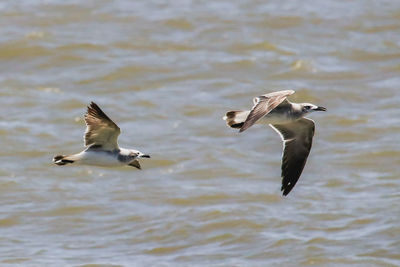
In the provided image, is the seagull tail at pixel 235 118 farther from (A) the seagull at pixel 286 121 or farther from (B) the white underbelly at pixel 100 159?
(B) the white underbelly at pixel 100 159

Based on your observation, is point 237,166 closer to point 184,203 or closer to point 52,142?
point 184,203

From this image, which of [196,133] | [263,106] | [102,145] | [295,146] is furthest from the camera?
[196,133]

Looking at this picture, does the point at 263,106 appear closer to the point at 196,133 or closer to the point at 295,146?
the point at 295,146

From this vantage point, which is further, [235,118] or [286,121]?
[286,121]

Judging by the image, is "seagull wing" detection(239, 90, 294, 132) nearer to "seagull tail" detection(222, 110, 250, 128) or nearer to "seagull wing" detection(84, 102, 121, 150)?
"seagull tail" detection(222, 110, 250, 128)

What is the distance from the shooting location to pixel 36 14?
24281 mm

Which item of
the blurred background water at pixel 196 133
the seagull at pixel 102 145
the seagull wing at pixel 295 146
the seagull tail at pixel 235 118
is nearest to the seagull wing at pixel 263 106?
the seagull tail at pixel 235 118

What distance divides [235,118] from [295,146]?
155 centimetres

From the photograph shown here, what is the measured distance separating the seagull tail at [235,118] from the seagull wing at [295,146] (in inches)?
55.8

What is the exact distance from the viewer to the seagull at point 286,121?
10055 mm

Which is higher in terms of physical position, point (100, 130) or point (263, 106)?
point (263, 106)

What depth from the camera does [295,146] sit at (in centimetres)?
1183

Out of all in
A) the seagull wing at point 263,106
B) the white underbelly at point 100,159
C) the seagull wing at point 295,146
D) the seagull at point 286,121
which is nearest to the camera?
the seagull wing at point 263,106

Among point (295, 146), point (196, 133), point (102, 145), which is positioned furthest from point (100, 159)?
point (196, 133)
